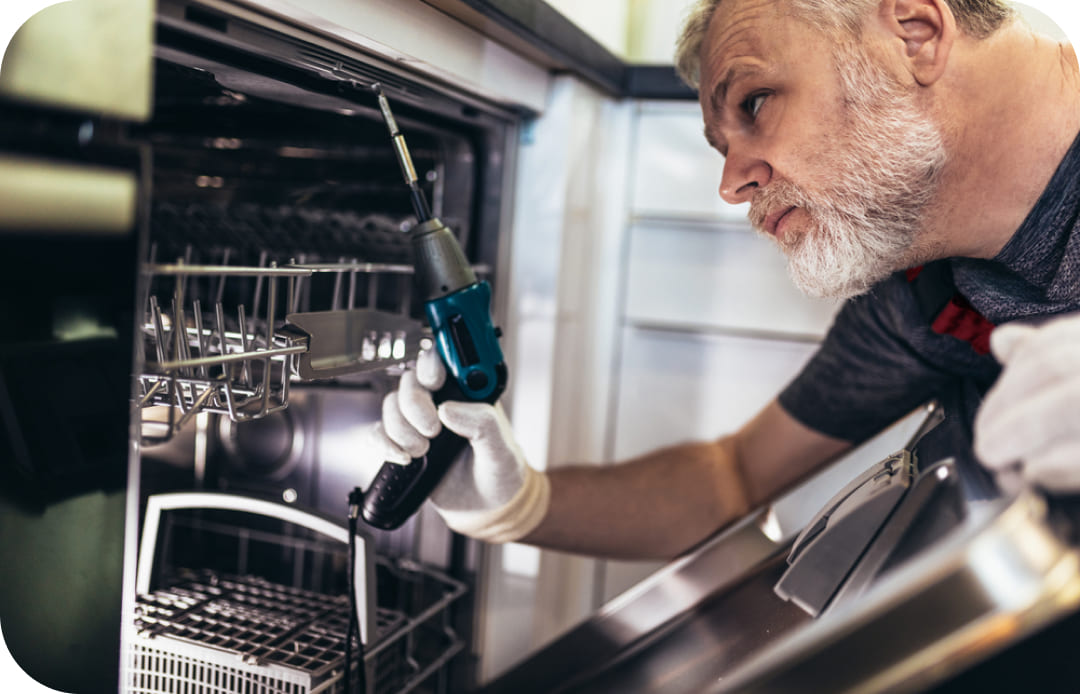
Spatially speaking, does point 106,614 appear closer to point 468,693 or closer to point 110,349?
point 110,349

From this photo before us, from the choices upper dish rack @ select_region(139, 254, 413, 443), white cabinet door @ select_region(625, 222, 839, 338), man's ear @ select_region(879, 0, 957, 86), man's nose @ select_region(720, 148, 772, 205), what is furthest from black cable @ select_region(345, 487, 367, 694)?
man's ear @ select_region(879, 0, 957, 86)

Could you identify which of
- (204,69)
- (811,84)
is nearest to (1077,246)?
(811,84)

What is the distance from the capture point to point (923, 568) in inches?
15.6

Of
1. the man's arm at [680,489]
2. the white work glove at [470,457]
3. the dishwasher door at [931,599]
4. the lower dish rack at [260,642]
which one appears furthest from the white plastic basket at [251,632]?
the dishwasher door at [931,599]

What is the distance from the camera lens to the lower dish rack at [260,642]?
75cm

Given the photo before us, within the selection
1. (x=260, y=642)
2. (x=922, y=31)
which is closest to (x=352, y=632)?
(x=260, y=642)

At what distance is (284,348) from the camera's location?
27.2 inches

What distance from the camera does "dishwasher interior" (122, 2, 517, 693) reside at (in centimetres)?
72

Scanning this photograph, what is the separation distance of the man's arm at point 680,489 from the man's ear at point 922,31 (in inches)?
21.2

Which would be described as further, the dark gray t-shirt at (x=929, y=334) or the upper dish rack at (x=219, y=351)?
the dark gray t-shirt at (x=929, y=334)

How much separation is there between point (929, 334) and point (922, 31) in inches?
16.0

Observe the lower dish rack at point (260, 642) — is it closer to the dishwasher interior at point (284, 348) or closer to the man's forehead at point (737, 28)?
the dishwasher interior at point (284, 348)

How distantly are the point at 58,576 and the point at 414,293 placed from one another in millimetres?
684

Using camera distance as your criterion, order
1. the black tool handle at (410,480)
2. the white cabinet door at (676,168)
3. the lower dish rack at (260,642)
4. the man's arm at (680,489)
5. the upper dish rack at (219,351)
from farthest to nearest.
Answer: the white cabinet door at (676,168) < the man's arm at (680,489) < the black tool handle at (410,480) < the lower dish rack at (260,642) < the upper dish rack at (219,351)
